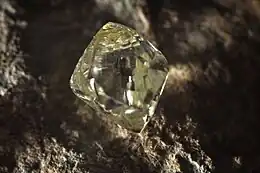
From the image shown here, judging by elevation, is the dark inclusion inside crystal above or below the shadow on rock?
above

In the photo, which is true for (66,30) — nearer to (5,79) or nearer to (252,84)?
(5,79)

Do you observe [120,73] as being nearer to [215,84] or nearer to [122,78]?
[122,78]

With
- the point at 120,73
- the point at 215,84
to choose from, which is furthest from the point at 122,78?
the point at 215,84

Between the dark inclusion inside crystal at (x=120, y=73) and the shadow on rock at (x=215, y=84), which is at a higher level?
the dark inclusion inside crystal at (x=120, y=73)

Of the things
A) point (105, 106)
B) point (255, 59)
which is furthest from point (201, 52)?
point (105, 106)
